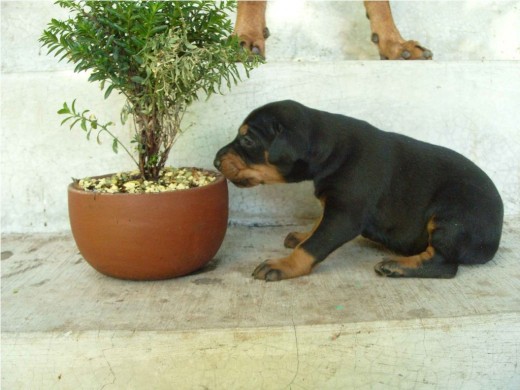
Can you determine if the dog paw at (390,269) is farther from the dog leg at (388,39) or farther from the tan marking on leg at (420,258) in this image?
the dog leg at (388,39)

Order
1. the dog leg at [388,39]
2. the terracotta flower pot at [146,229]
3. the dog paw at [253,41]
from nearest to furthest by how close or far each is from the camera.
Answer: the terracotta flower pot at [146,229], the dog paw at [253,41], the dog leg at [388,39]

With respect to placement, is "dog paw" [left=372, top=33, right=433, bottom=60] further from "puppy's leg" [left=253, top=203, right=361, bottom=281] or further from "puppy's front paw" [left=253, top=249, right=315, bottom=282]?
"puppy's front paw" [left=253, top=249, right=315, bottom=282]

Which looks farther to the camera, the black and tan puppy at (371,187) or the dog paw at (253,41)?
the dog paw at (253,41)

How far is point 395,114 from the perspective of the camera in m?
3.19

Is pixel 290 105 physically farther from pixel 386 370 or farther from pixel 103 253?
pixel 386 370

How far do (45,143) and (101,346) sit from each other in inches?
65.4

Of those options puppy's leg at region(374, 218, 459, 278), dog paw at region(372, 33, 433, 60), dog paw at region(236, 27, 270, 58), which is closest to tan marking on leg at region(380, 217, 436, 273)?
puppy's leg at region(374, 218, 459, 278)

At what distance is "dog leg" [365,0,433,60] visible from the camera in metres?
3.38

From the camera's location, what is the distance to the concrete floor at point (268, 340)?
6.22ft

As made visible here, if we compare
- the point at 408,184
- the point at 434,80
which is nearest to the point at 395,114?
the point at 434,80

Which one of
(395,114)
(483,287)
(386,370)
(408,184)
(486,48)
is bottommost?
(386,370)

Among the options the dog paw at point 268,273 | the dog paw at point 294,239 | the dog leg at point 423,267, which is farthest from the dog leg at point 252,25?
the dog leg at point 423,267

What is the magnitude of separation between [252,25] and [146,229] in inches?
65.9

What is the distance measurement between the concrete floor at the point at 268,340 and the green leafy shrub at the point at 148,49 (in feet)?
2.48
